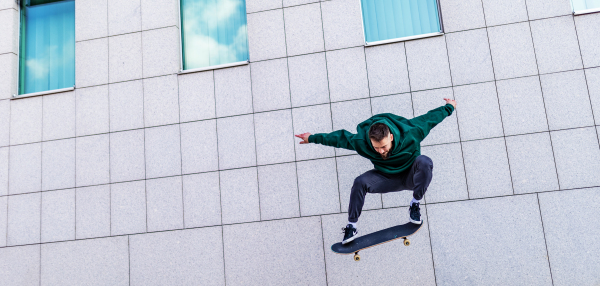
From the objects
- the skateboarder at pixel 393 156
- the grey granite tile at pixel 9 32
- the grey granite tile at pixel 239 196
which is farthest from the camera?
the grey granite tile at pixel 9 32

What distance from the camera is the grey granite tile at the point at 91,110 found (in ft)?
21.3

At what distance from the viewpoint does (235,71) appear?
6.30 metres

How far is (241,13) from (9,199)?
472 centimetres

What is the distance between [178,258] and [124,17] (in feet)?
13.1

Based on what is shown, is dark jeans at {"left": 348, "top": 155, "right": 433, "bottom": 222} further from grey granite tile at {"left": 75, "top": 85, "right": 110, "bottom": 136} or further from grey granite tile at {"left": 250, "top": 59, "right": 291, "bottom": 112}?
grey granite tile at {"left": 75, "top": 85, "right": 110, "bottom": 136}

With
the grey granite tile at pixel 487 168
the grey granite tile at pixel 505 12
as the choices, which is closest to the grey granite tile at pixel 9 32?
the grey granite tile at pixel 487 168

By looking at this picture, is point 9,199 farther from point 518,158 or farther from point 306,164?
point 518,158

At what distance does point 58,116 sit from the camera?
661cm

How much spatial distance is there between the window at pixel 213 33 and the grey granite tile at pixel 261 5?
0.83 feet

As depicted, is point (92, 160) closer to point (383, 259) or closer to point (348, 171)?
point (348, 171)

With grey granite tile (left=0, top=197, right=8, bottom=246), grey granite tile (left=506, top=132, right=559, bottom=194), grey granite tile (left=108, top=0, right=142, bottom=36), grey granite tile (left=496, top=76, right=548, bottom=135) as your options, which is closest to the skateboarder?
grey granite tile (left=496, top=76, right=548, bottom=135)

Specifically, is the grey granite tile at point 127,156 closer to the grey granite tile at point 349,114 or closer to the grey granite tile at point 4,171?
the grey granite tile at point 4,171

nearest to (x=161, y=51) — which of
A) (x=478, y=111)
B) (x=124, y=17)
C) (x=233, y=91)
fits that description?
(x=124, y=17)

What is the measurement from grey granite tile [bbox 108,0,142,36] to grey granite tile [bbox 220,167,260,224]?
9.51 ft
